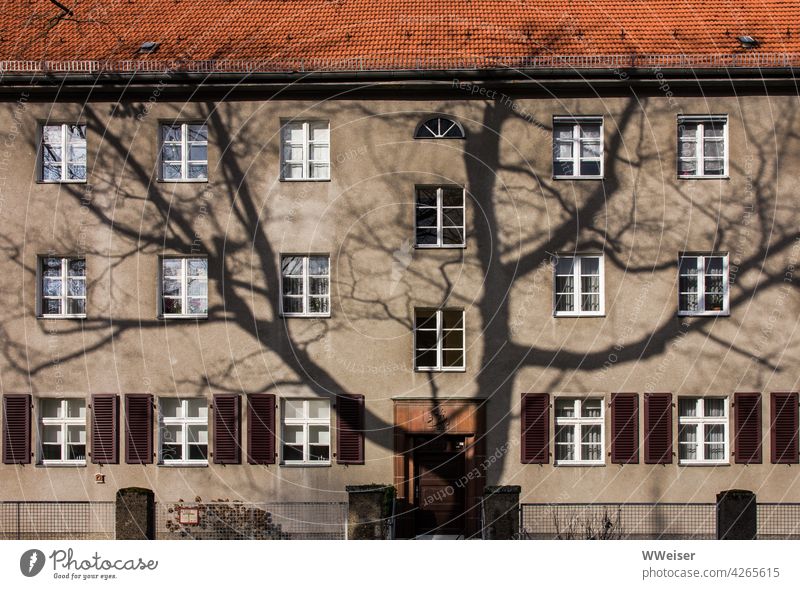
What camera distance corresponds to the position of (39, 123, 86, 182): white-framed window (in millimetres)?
25359

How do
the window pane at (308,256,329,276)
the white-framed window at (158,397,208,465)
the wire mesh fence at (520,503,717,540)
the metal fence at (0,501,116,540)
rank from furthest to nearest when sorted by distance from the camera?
the window pane at (308,256,329,276) → the white-framed window at (158,397,208,465) → the metal fence at (0,501,116,540) → the wire mesh fence at (520,503,717,540)

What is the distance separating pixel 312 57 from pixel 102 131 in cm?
517

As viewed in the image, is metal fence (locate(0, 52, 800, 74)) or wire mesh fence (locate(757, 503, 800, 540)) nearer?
wire mesh fence (locate(757, 503, 800, 540))

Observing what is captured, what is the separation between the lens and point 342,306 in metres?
24.8

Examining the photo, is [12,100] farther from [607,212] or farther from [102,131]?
[607,212]

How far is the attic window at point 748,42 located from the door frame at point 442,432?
10.3m

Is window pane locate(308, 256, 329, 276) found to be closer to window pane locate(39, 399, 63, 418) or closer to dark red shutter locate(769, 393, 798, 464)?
window pane locate(39, 399, 63, 418)

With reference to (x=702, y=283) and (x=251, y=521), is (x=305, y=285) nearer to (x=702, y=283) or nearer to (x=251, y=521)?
(x=251, y=521)

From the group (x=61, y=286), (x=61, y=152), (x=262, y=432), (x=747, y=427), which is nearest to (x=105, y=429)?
(x=61, y=286)

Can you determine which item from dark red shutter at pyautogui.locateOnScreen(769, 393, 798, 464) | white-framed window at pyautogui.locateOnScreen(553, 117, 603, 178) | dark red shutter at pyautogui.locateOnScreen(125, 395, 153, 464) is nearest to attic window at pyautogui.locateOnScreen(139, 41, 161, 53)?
dark red shutter at pyautogui.locateOnScreen(125, 395, 153, 464)

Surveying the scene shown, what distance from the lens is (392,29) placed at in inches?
1037

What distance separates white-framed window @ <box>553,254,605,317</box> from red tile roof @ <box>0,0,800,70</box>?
4814 mm

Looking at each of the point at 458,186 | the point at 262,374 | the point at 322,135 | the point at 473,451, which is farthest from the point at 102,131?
the point at 473,451

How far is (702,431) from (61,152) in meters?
16.1
